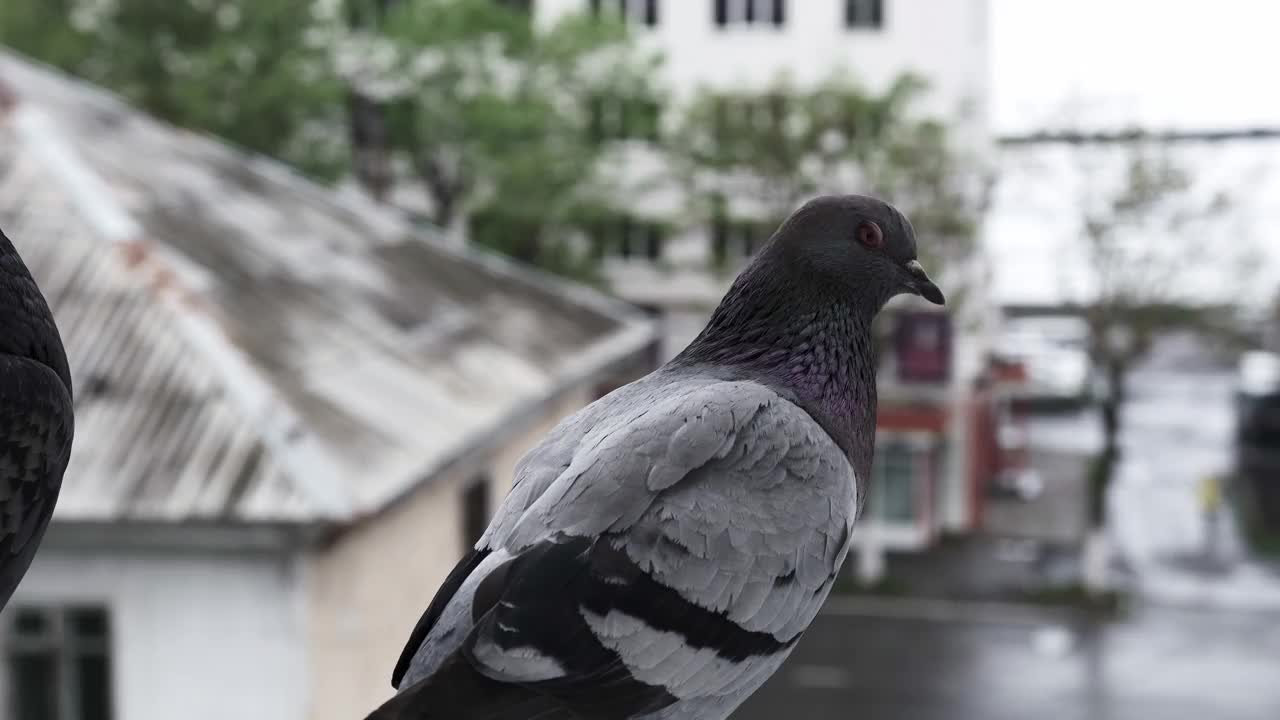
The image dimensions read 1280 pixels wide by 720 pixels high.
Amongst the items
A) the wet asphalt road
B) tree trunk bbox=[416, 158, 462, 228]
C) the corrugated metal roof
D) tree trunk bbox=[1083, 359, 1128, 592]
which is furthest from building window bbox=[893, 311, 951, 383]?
the corrugated metal roof

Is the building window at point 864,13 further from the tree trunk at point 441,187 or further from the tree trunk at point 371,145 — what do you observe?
the tree trunk at point 371,145

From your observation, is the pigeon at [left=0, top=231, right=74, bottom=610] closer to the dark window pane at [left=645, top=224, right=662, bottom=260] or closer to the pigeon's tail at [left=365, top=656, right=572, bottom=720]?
the pigeon's tail at [left=365, top=656, right=572, bottom=720]

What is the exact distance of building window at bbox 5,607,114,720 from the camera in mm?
4988

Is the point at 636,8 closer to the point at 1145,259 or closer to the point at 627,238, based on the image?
the point at 627,238

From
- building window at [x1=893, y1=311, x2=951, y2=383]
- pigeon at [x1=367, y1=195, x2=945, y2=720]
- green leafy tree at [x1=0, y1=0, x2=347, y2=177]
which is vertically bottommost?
building window at [x1=893, y1=311, x2=951, y2=383]

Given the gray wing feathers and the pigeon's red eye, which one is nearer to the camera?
the gray wing feathers

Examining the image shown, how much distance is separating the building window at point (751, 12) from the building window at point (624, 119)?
2.12 m

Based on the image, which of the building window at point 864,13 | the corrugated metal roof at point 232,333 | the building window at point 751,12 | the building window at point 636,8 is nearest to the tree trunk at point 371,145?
the building window at point 636,8

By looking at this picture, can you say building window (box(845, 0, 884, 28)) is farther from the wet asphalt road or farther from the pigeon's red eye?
the pigeon's red eye

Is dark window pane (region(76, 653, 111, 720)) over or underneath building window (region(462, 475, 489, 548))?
underneath

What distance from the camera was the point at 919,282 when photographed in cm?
150

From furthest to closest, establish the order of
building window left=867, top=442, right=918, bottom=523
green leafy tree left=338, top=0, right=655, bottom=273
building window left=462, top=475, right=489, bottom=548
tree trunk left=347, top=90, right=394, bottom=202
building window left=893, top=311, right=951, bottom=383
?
building window left=867, top=442, right=918, bottom=523 → building window left=893, top=311, right=951, bottom=383 → tree trunk left=347, top=90, right=394, bottom=202 → green leafy tree left=338, top=0, right=655, bottom=273 → building window left=462, top=475, right=489, bottom=548

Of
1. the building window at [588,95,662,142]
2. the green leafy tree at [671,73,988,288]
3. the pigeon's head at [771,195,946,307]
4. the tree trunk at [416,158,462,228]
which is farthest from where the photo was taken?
the building window at [588,95,662,142]

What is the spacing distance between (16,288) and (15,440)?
0.16m
